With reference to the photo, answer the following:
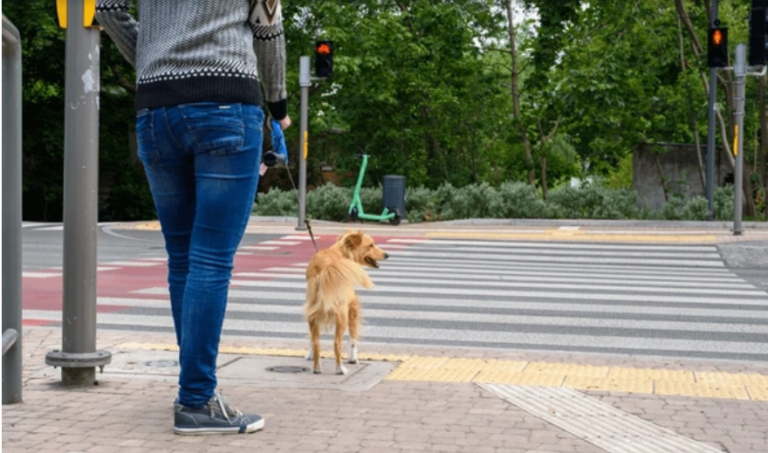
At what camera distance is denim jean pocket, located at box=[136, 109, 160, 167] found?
4863 millimetres

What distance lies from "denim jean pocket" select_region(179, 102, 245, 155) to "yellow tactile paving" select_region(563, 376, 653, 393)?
233cm

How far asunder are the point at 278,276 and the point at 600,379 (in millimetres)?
7930

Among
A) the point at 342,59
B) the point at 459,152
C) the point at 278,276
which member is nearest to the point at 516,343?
the point at 278,276

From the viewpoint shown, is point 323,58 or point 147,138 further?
point 323,58

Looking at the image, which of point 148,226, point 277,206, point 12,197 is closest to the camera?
point 12,197

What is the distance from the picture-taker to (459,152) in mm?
34031

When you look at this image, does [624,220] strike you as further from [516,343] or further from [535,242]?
[516,343]

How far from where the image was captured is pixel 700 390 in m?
6.12

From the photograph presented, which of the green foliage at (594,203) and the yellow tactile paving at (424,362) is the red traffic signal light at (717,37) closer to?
the green foliage at (594,203)

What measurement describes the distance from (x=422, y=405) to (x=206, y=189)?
58.0 inches

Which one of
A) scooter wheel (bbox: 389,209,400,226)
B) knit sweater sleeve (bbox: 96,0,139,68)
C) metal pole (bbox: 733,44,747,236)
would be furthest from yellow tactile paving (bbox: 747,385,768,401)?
scooter wheel (bbox: 389,209,400,226)

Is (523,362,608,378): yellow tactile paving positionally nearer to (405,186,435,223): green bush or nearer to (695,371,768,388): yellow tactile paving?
(695,371,768,388): yellow tactile paving

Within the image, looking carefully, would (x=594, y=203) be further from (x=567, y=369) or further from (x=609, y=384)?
(x=609, y=384)

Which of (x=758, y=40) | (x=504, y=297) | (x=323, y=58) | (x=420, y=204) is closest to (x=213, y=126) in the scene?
(x=504, y=297)
